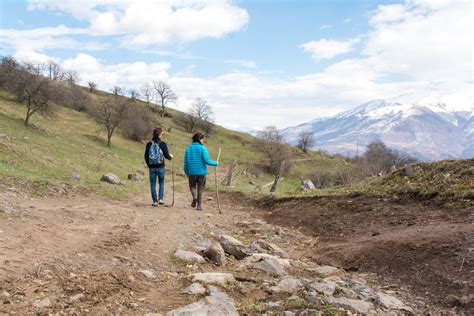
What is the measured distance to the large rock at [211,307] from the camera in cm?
477

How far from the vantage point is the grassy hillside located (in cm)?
1566

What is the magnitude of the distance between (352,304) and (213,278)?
2.04 metres

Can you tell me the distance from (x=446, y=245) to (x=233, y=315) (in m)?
4.60

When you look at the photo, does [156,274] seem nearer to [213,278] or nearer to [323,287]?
[213,278]

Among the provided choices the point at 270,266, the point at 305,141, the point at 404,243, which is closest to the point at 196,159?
the point at 270,266

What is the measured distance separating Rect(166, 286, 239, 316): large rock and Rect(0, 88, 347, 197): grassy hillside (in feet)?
29.7

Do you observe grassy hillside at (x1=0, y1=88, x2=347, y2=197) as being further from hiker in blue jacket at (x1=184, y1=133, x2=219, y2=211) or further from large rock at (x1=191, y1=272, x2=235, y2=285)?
large rock at (x1=191, y1=272, x2=235, y2=285)

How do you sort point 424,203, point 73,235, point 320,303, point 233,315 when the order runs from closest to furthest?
point 233,315
point 320,303
point 73,235
point 424,203

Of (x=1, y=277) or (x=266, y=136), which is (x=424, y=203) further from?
(x=266, y=136)

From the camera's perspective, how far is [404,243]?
785 centimetres

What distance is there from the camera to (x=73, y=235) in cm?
763

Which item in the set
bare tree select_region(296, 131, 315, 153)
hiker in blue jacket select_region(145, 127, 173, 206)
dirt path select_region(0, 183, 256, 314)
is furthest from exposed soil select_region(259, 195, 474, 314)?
bare tree select_region(296, 131, 315, 153)

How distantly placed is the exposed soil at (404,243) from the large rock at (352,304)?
107 cm

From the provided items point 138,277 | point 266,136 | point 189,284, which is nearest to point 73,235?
point 138,277
